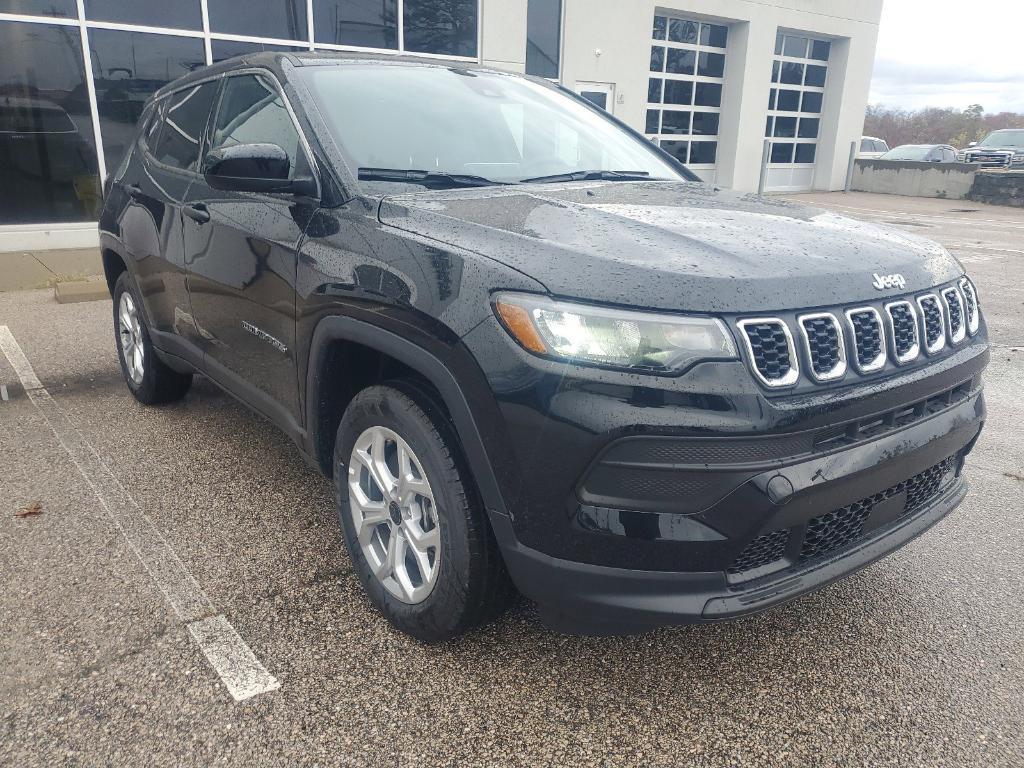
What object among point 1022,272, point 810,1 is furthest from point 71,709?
point 810,1

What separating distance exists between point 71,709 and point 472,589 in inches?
44.9

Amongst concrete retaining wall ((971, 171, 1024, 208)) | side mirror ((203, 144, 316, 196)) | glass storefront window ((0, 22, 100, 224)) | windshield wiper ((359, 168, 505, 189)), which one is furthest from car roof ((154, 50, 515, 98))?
concrete retaining wall ((971, 171, 1024, 208))

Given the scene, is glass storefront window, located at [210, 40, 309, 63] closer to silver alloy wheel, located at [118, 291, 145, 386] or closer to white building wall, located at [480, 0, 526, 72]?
white building wall, located at [480, 0, 526, 72]

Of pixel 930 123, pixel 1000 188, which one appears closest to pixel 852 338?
pixel 1000 188

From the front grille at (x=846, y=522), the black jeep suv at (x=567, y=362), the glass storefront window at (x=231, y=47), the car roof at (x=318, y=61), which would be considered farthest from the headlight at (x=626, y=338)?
the glass storefront window at (x=231, y=47)

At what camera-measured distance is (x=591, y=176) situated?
315cm

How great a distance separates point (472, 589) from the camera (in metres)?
2.19

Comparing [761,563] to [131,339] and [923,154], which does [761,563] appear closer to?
[131,339]

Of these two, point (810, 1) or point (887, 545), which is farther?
point (810, 1)

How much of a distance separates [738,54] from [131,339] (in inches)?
784

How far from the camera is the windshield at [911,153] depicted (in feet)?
85.9

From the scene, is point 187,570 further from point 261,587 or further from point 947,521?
point 947,521

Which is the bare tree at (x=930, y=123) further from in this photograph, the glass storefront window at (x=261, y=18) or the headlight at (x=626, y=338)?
the headlight at (x=626, y=338)

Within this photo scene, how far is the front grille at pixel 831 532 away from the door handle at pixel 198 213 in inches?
101
